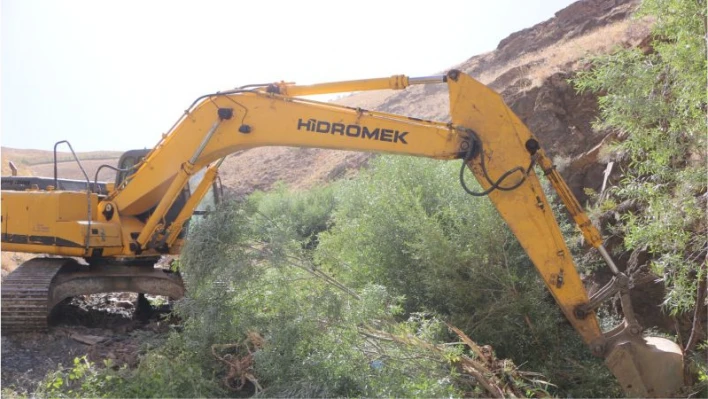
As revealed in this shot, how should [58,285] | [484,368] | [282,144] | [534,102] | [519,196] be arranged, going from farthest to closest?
[534,102] < [58,285] < [282,144] < [519,196] < [484,368]

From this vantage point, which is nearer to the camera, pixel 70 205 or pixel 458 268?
pixel 458 268

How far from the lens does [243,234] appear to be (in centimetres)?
754

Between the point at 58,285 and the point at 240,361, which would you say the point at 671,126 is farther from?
the point at 58,285

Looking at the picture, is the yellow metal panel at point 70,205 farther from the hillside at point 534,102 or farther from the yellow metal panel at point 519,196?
the yellow metal panel at point 519,196

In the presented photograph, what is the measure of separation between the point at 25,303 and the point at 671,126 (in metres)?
7.48

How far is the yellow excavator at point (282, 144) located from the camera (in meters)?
7.08

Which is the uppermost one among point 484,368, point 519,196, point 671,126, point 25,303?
point 671,126

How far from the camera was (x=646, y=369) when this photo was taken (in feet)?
22.5

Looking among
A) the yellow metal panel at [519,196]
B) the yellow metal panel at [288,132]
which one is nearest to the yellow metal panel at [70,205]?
the yellow metal panel at [288,132]

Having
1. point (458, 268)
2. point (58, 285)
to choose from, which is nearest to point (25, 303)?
point (58, 285)

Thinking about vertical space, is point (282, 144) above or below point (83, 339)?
above

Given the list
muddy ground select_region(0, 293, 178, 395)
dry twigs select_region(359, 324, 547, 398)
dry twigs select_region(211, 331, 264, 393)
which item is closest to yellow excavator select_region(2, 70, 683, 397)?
muddy ground select_region(0, 293, 178, 395)

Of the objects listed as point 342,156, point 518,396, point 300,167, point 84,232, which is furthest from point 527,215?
point 300,167

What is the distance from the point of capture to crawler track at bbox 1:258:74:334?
28.5 feet
